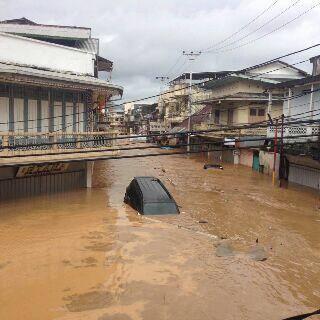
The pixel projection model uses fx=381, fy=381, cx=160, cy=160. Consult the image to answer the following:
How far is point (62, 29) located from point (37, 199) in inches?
467

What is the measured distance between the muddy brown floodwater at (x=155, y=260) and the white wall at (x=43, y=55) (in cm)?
716

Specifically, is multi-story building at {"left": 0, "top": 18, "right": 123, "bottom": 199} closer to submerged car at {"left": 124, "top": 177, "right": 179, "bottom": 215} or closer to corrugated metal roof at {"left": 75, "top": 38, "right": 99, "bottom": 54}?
submerged car at {"left": 124, "top": 177, "right": 179, "bottom": 215}

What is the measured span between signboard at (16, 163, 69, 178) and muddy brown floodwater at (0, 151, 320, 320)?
1362 millimetres

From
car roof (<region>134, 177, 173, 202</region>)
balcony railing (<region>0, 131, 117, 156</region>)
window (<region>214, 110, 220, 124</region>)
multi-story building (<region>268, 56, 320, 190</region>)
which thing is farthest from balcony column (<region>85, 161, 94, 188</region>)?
window (<region>214, 110, 220, 124</region>)

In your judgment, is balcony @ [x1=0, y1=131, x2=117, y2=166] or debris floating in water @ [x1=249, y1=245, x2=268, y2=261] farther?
balcony @ [x1=0, y1=131, x2=117, y2=166]

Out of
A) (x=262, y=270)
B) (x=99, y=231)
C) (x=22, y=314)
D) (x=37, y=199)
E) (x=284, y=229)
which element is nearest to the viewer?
(x=22, y=314)

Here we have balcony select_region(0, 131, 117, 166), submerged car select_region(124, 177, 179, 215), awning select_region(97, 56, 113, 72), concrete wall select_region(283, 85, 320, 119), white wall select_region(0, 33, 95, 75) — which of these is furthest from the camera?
awning select_region(97, 56, 113, 72)

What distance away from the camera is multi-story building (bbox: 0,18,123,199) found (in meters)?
17.3

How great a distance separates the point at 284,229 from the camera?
56.4 ft

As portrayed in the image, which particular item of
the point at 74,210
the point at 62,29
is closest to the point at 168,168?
the point at 62,29

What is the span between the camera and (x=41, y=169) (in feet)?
65.4

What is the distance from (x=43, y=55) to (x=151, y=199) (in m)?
9.87

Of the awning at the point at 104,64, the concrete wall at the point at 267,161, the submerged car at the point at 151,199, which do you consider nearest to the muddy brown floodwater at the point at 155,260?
the submerged car at the point at 151,199

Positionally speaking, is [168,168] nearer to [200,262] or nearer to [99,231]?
[99,231]
